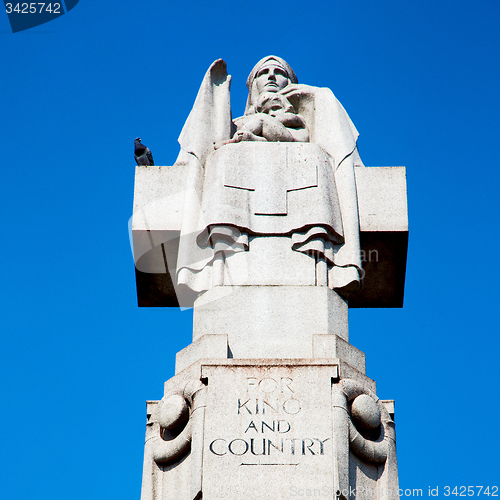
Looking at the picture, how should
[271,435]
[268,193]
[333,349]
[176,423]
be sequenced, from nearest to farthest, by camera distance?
[271,435], [176,423], [333,349], [268,193]

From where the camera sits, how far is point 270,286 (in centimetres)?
1222

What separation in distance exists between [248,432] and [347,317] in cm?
238

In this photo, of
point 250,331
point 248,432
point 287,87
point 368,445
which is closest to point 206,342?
point 250,331

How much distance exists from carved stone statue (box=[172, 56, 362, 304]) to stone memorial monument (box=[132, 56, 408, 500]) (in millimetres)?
19

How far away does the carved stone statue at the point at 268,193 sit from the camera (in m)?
12.6

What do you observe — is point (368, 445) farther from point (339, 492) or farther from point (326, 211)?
point (326, 211)

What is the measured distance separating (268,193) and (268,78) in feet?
9.53

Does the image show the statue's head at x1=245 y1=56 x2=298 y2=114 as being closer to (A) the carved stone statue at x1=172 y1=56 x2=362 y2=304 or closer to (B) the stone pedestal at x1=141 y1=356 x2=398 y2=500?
(A) the carved stone statue at x1=172 y1=56 x2=362 y2=304

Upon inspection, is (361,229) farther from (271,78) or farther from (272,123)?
(271,78)

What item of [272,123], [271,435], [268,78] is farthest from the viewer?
[268,78]

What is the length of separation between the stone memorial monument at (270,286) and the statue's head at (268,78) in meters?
0.03

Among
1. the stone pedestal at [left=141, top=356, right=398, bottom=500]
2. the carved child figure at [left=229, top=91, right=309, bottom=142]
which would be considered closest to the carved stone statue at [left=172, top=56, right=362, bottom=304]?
the carved child figure at [left=229, top=91, right=309, bottom=142]

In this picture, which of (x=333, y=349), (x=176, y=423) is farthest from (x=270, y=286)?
(x=176, y=423)

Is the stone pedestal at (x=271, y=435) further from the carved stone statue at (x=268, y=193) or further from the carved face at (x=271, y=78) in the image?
the carved face at (x=271, y=78)
